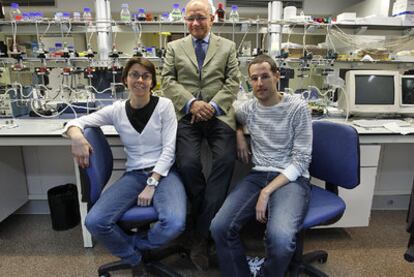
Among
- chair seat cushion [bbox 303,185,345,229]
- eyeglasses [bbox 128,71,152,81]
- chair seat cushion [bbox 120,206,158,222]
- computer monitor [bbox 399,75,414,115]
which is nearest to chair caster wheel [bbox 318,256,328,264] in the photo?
chair seat cushion [bbox 303,185,345,229]

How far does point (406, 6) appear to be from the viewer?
8.79ft

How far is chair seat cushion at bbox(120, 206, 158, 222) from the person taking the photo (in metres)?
1.40

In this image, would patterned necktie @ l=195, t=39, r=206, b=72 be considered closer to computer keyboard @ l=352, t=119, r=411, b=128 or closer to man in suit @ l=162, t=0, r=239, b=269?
man in suit @ l=162, t=0, r=239, b=269

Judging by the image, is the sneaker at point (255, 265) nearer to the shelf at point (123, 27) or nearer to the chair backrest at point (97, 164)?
the chair backrest at point (97, 164)

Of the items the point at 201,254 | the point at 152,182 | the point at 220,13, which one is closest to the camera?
the point at 152,182

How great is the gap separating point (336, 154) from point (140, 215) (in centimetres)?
103

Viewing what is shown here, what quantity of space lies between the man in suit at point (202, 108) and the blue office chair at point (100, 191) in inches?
10.6

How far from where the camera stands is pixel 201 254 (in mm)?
1767

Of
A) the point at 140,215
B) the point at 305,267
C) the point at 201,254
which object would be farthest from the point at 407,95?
the point at 140,215

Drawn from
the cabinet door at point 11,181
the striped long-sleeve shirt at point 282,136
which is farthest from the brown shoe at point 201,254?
the cabinet door at point 11,181

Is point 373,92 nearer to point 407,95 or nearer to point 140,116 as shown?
point 407,95

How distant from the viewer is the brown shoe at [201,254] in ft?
5.77

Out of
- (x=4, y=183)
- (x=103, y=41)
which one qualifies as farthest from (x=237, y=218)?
(x=103, y=41)

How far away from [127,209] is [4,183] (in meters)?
1.30
